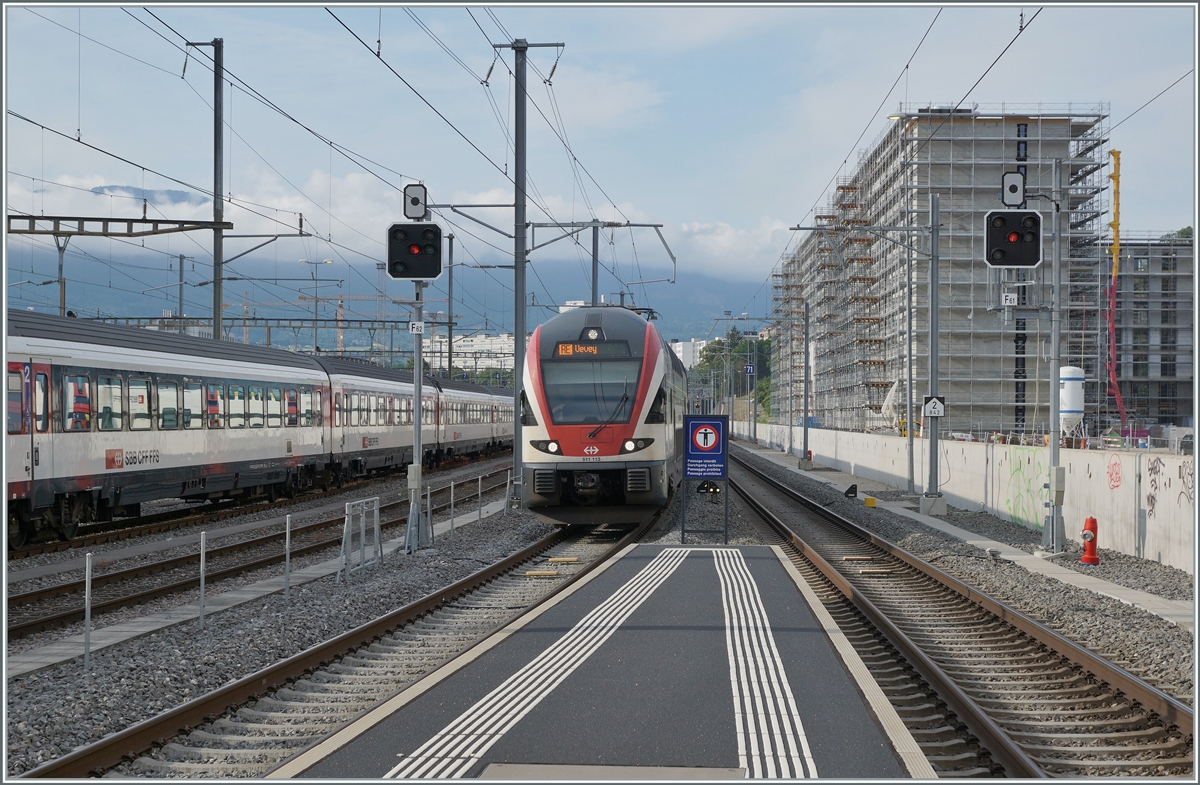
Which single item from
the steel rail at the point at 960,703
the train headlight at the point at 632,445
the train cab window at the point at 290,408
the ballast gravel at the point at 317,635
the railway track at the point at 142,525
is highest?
the train cab window at the point at 290,408

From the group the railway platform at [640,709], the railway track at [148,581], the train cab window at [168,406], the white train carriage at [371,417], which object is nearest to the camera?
the railway platform at [640,709]

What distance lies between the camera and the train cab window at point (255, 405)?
2502 centimetres

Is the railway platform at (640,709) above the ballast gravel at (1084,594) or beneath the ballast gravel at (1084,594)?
above

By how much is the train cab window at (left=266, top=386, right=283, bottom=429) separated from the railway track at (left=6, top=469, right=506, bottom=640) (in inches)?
235

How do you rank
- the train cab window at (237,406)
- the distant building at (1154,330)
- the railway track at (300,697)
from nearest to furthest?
the railway track at (300,697), the train cab window at (237,406), the distant building at (1154,330)

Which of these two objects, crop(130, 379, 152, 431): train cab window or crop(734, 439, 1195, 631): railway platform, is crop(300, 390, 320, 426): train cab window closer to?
crop(130, 379, 152, 431): train cab window

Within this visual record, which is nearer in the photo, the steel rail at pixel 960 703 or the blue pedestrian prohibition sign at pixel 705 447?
the steel rail at pixel 960 703

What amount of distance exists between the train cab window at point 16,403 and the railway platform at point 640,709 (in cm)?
952

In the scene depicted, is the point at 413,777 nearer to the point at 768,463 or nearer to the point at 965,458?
the point at 965,458

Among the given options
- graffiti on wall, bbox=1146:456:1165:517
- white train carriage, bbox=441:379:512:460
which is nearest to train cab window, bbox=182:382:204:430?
graffiti on wall, bbox=1146:456:1165:517

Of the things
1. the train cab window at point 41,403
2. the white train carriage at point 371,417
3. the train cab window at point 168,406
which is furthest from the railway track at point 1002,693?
the white train carriage at point 371,417

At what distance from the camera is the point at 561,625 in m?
10.2

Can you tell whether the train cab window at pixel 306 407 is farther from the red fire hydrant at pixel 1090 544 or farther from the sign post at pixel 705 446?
the red fire hydrant at pixel 1090 544

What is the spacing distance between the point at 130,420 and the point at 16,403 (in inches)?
142
